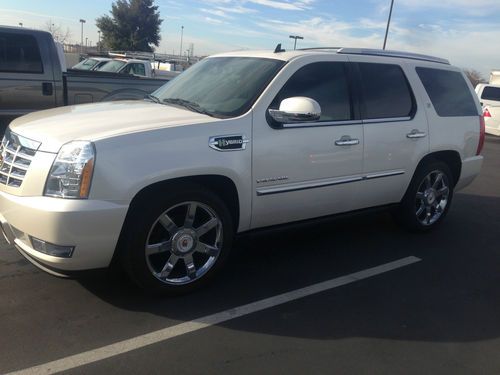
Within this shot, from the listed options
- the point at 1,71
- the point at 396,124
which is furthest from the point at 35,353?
the point at 1,71

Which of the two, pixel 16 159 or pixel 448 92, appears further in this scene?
pixel 448 92

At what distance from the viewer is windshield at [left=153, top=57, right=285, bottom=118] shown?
154 inches

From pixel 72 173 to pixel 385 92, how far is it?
10.2 ft

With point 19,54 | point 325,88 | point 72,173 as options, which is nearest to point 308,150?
point 325,88

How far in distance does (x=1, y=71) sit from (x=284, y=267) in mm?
5451

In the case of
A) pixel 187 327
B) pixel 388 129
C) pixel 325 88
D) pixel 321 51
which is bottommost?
pixel 187 327

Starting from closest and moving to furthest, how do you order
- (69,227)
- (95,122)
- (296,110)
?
(69,227) < (95,122) < (296,110)

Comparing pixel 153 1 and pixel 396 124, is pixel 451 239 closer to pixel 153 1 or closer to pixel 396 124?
pixel 396 124

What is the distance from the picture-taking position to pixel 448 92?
548 centimetres

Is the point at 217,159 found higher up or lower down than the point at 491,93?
lower down

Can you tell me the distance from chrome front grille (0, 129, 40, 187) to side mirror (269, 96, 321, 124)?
1.78 meters

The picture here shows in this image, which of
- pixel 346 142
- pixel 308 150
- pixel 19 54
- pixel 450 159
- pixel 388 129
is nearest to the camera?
pixel 308 150

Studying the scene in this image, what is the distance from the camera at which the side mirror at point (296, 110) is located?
3770 millimetres

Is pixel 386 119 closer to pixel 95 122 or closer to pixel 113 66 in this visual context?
pixel 95 122
